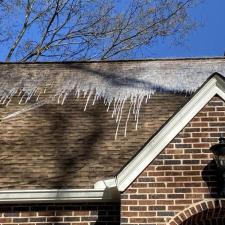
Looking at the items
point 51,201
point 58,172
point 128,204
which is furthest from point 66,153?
point 128,204

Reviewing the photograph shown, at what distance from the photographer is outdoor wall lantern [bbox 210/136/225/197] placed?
256 inches

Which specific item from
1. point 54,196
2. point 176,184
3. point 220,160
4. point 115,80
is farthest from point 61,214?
point 115,80

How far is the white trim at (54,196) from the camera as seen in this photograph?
282 inches

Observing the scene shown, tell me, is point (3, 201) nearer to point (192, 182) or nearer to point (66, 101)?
point (192, 182)

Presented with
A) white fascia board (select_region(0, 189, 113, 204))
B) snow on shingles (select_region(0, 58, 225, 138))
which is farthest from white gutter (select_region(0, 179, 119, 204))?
snow on shingles (select_region(0, 58, 225, 138))

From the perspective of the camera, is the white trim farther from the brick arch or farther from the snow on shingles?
the snow on shingles

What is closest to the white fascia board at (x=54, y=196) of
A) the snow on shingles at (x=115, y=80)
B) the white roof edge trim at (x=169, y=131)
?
the white roof edge trim at (x=169, y=131)

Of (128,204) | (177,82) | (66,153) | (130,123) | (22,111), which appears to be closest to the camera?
(128,204)

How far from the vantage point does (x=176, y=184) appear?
22.2ft

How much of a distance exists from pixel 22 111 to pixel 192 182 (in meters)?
4.30

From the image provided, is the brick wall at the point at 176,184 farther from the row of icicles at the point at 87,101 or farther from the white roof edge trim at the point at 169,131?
the row of icicles at the point at 87,101

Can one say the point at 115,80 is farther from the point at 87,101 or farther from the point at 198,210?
the point at 198,210

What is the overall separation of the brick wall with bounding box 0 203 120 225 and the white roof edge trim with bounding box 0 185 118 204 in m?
0.13

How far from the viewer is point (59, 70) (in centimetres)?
1203
